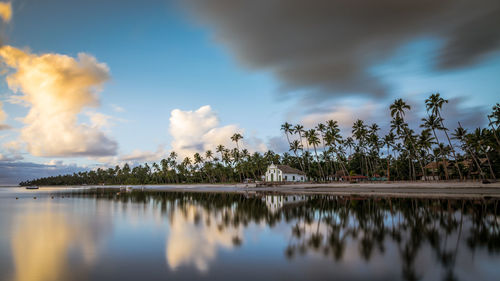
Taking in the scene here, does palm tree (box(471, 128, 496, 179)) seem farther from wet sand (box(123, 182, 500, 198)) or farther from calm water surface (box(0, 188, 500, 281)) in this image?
calm water surface (box(0, 188, 500, 281))

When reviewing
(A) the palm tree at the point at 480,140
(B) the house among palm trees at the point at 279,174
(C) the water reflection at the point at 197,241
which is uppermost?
(A) the palm tree at the point at 480,140

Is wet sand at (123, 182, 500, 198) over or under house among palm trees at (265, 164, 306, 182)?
under

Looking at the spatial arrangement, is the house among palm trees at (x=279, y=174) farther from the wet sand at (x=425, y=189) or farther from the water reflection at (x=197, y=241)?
the water reflection at (x=197, y=241)

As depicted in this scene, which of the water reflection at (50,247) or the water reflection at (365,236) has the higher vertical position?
the water reflection at (50,247)

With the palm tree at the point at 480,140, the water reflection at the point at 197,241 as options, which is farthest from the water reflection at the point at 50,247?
the palm tree at the point at 480,140

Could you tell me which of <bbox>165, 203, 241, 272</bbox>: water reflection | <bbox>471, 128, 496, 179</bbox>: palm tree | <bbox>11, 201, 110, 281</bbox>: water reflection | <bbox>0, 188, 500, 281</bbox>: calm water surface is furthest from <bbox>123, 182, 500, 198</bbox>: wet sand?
<bbox>11, 201, 110, 281</bbox>: water reflection

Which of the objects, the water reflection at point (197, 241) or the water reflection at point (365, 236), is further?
the water reflection at point (365, 236)

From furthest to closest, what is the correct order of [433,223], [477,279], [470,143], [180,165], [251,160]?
[180,165] < [251,160] < [470,143] < [433,223] < [477,279]

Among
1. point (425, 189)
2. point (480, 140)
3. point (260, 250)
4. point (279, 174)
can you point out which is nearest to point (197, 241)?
point (260, 250)

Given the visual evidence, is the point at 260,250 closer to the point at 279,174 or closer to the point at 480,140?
the point at 480,140

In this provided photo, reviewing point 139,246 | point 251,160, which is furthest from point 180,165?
point 139,246

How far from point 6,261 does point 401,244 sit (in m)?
15.8

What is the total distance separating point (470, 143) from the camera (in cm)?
5425

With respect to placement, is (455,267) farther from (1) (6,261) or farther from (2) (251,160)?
(2) (251,160)
